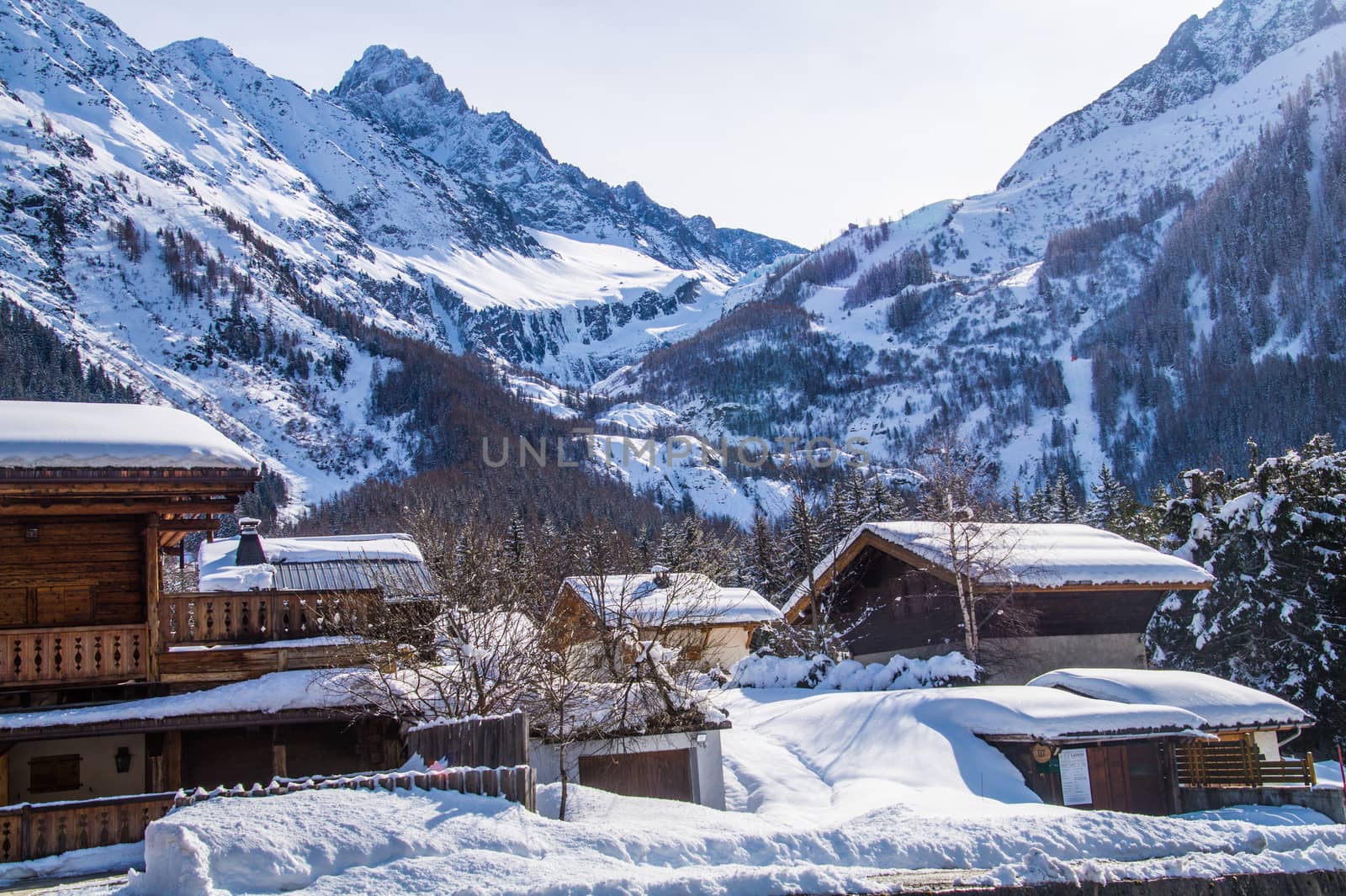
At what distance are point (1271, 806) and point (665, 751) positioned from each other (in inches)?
425

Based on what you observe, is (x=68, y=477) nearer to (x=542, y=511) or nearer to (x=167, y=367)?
(x=542, y=511)

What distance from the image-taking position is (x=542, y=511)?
130375 mm

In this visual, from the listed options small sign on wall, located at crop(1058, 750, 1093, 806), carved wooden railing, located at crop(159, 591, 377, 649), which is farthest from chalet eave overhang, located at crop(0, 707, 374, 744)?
small sign on wall, located at crop(1058, 750, 1093, 806)

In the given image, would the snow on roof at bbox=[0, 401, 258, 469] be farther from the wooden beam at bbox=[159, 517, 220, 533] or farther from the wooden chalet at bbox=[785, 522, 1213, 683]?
the wooden chalet at bbox=[785, 522, 1213, 683]

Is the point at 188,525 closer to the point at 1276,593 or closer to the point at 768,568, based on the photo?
the point at 1276,593

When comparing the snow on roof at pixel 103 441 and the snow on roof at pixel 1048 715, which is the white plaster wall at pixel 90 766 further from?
the snow on roof at pixel 1048 715

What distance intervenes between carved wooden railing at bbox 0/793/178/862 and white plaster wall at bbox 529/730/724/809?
626 centimetres

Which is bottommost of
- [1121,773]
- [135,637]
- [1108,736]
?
[1121,773]

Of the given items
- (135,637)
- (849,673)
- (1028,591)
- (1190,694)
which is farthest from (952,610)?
(135,637)

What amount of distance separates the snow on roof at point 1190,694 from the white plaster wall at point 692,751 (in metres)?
8.50

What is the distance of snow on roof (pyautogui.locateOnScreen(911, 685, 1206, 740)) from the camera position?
20.6m

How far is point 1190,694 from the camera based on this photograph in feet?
77.4

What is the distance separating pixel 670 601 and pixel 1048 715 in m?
7.47

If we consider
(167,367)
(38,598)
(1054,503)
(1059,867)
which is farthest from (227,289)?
(1059,867)
